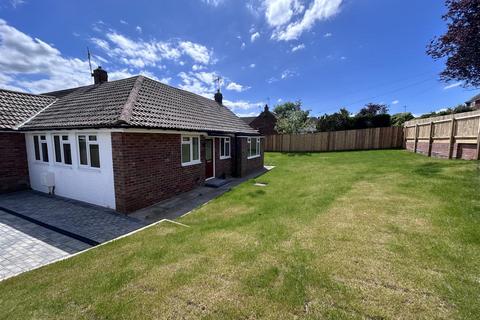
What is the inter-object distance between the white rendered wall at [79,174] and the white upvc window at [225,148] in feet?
20.5

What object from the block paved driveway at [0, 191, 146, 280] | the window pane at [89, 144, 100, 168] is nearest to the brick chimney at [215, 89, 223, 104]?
the window pane at [89, 144, 100, 168]

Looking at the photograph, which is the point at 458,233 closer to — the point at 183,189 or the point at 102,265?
the point at 102,265

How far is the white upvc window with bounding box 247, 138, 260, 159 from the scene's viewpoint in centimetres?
1418

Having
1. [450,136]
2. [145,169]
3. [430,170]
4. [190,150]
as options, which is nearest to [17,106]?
[145,169]

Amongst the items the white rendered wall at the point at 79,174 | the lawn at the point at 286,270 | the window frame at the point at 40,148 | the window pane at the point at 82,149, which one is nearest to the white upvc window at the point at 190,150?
the white rendered wall at the point at 79,174

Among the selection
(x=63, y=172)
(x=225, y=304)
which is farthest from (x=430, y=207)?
(x=63, y=172)

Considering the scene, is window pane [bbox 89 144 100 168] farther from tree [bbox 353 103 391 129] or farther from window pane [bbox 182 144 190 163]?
tree [bbox 353 103 391 129]

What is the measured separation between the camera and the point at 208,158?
1111 cm

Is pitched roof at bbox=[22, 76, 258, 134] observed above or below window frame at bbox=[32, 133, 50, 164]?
above

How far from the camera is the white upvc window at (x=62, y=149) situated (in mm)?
7867

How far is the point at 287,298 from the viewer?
2719 millimetres

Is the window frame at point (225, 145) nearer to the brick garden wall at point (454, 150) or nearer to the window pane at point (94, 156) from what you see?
the window pane at point (94, 156)

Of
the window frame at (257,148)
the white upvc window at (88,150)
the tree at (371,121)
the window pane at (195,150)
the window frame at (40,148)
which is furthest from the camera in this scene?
the tree at (371,121)

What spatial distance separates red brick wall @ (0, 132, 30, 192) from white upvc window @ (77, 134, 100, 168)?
15.3 feet
